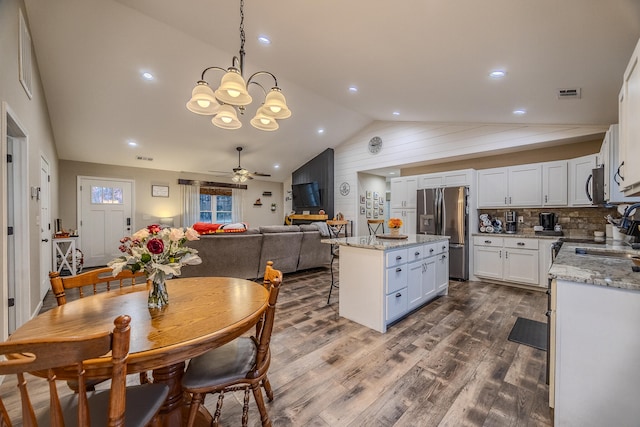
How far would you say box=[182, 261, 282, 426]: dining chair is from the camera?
126 cm

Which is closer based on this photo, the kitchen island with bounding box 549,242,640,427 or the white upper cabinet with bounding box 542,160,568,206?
the kitchen island with bounding box 549,242,640,427

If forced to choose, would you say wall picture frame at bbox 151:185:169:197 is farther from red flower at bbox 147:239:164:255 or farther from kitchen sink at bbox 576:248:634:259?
kitchen sink at bbox 576:248:634:259

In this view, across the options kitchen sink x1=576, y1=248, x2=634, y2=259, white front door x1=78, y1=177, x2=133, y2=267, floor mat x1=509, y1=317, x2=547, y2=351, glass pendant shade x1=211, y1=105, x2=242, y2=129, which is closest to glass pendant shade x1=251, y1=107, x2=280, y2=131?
glass pendant shade x1=211, y1=105, x2=242, y2=129

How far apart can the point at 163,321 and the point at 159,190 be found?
294 inches

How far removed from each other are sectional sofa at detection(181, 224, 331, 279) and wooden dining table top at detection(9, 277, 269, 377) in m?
2.44

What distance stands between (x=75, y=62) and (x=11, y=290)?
10.4ft

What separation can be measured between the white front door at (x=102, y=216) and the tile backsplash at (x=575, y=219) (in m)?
8.83

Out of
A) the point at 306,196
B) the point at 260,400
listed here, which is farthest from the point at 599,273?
the point at 306,196

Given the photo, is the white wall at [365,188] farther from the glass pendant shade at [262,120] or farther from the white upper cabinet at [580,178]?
the glass pendant shade at [262,120]

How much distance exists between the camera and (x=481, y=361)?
2230mm

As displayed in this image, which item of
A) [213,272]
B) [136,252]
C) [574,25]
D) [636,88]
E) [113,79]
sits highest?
[113,79]

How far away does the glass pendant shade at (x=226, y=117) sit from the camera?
250 cm

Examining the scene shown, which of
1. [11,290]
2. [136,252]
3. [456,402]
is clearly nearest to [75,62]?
[11,290]

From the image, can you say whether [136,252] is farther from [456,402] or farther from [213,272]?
[213,272]
